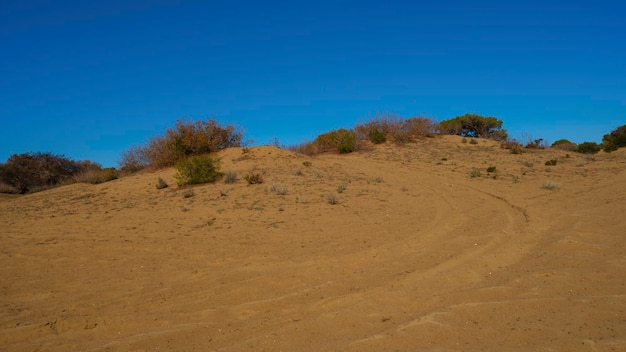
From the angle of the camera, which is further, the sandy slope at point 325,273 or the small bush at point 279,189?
the small bush at point 279,189

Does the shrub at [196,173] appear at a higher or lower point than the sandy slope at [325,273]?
higher

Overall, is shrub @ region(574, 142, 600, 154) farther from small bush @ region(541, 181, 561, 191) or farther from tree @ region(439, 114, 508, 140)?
small bush @ region(541, 181, 561, 191)

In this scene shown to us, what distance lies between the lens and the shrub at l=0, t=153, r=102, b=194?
26.4 meters

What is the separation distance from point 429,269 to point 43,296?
5497 millimetres

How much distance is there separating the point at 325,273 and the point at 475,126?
34.6m

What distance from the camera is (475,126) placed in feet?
120

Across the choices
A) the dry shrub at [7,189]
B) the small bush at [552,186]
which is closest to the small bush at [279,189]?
the small bush at [552,186]

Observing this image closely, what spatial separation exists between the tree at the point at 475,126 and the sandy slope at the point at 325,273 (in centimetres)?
2371

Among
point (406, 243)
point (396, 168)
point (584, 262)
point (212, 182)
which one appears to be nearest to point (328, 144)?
point (396, 168)

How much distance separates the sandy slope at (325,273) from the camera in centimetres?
394

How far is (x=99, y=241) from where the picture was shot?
28.0 ft

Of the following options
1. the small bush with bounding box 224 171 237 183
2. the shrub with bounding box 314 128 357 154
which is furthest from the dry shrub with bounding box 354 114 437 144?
the small bush with bounding box 224 171 237 183

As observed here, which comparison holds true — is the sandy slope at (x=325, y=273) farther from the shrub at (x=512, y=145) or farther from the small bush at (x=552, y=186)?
the shrub at (x=512, y=145)

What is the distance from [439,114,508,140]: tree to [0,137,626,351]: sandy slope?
77.8ft
